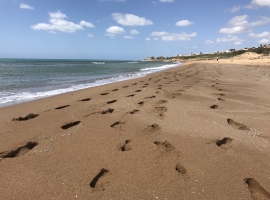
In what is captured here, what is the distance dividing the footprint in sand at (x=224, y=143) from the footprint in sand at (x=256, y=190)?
828mm

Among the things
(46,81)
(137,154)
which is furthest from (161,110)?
(46,81)

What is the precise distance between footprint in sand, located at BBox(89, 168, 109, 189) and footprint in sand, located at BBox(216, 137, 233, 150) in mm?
1900

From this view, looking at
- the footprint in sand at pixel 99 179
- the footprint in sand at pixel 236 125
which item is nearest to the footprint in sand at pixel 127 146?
the footprint in sand at pixel 99 179

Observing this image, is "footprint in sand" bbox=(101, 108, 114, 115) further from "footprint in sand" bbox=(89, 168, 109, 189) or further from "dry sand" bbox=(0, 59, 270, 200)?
"footprint in sand" bbox=(89, 168, 109, 189)

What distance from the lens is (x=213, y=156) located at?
2.95 metres

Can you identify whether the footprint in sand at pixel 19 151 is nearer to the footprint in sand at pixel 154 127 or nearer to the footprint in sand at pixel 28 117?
the footprint in sand at pixel 28 117

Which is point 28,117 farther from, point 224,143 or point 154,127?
point 224,143

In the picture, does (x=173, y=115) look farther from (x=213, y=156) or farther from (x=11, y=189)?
(x=11, y=189)

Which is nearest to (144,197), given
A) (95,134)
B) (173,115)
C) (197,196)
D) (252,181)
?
(197,196)

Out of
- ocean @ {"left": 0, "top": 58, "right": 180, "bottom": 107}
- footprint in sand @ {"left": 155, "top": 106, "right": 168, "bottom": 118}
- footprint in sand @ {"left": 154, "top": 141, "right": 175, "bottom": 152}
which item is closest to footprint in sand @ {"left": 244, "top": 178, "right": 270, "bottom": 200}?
footprint in sand @ {"left": 154, "top": 141, "right": 175, "bottom": 152}

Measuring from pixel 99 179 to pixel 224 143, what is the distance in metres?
2.14

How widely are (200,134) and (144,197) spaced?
1.90m

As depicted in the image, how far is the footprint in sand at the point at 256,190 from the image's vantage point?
2.16 m

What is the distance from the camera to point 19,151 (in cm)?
310
